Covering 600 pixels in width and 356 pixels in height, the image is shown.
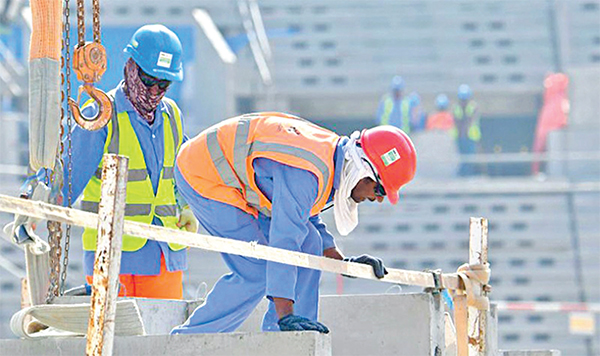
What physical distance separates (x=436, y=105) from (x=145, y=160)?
13787 millimetres

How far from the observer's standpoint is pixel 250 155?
209 inches

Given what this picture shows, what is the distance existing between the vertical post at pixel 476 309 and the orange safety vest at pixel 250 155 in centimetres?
96

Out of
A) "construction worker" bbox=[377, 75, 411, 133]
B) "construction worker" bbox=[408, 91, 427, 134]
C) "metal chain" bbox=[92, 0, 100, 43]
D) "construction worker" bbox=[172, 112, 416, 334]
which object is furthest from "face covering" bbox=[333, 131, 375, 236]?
"construction worker" bbox=[408, 91, 427, 134]

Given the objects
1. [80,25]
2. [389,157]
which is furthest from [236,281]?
[80,25]

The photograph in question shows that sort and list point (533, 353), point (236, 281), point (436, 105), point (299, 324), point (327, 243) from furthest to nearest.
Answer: point (436, 105) → point (533, 353) → point (327, 243) → point (236, 281) → point (299, 324)

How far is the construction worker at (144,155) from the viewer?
6223 mm

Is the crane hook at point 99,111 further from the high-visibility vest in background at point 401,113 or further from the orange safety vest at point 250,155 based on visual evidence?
the high-visibility vest in background at point 401,113

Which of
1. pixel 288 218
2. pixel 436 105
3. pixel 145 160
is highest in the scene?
pixel 436 105

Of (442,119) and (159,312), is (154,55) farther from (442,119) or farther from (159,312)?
(442,119)

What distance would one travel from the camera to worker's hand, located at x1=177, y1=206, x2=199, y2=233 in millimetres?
6621

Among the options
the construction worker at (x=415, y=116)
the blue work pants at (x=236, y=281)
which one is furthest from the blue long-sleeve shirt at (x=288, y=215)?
the construction worker at (x=415, y=116)

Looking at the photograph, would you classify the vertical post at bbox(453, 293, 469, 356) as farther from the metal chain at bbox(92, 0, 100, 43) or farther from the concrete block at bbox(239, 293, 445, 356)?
the metal chain at bbox(92, 0, 100, 43)

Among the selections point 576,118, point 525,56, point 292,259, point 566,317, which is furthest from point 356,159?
point 525,56

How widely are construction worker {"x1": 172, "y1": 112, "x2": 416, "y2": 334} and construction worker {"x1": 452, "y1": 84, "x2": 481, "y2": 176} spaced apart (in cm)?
1276
